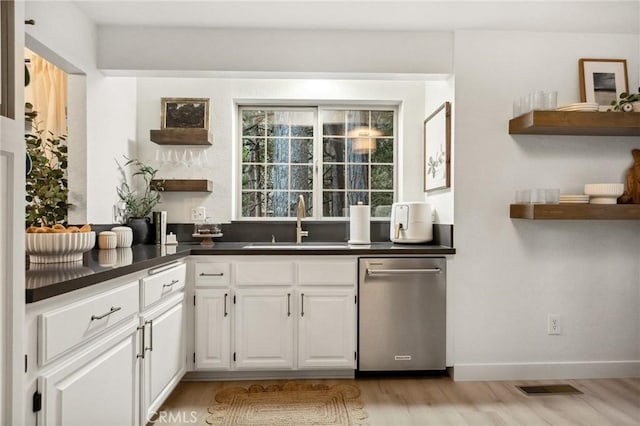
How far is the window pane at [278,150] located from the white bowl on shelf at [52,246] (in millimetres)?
1955

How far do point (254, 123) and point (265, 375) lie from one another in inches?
78.2

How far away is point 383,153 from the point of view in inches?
147

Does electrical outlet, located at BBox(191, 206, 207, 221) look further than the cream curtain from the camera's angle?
Yes

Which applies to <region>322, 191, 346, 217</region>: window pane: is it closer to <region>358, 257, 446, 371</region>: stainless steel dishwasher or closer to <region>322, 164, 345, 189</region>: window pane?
<region>322, 164, 345, 189</region>: window pane

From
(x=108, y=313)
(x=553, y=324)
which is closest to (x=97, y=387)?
(x=108, y=313)

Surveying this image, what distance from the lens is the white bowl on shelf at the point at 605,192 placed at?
2.76m

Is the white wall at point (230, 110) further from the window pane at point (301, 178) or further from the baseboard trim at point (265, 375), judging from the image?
the baseboard trim at point (265, 375)

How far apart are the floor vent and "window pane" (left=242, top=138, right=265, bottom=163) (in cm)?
254

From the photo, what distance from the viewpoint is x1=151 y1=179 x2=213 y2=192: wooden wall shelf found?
342 cm

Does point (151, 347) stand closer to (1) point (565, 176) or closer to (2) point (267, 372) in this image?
(2) point (267, 372)

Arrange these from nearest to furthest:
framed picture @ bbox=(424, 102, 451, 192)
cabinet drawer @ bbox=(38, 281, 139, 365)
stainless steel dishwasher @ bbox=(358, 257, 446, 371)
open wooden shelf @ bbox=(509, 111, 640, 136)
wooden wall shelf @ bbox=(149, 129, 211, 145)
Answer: cabinet drawer @ bbox=(38, 281, 139, 365) → open wooden shelf @ bbox=(509, 111, 640, 136) → stainless steel dishwasher @ bbox=(358, 257, 446, 371) → framed picture @ bbox=(424, 102, 451, 192) → wooden wall shelf @ bbox=(149, 129, 211, 145)

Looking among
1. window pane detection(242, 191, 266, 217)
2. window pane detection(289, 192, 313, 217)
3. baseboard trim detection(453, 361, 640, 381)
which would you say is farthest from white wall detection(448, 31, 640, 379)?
window pane detection(242, 191, 266, 217)

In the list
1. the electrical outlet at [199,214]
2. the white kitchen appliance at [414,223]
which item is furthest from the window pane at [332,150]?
the electrical outlet at [199,214]

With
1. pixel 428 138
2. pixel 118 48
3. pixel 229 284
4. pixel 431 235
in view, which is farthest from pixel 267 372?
pixel 118 48
